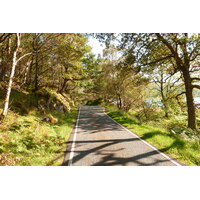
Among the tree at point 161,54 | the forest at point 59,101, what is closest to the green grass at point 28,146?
the forest at point 59,101

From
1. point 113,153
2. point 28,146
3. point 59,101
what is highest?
point 59,101

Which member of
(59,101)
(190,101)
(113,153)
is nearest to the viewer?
(113,153)

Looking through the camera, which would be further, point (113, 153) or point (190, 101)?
point (190, 101)

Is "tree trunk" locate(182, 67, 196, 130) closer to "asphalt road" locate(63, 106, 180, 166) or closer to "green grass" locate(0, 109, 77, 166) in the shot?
"asphalt road" locate(63, 106, 180, 166)

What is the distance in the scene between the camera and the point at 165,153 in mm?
6066

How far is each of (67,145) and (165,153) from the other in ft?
14.5

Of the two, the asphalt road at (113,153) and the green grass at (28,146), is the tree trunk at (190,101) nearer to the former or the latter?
the asphalt road at (113,153)

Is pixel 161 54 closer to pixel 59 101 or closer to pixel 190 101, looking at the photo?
pixel 190 101

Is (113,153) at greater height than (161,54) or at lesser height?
lesser

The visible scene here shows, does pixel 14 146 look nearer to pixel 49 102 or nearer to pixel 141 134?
pixel 141 134

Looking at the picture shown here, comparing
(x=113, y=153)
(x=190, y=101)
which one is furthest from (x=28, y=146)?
(x=190, y=101)

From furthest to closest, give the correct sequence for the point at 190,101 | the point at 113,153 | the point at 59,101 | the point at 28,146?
the point at 59,101, the point at 190,101, the point at 28,146, the point at 113,153
